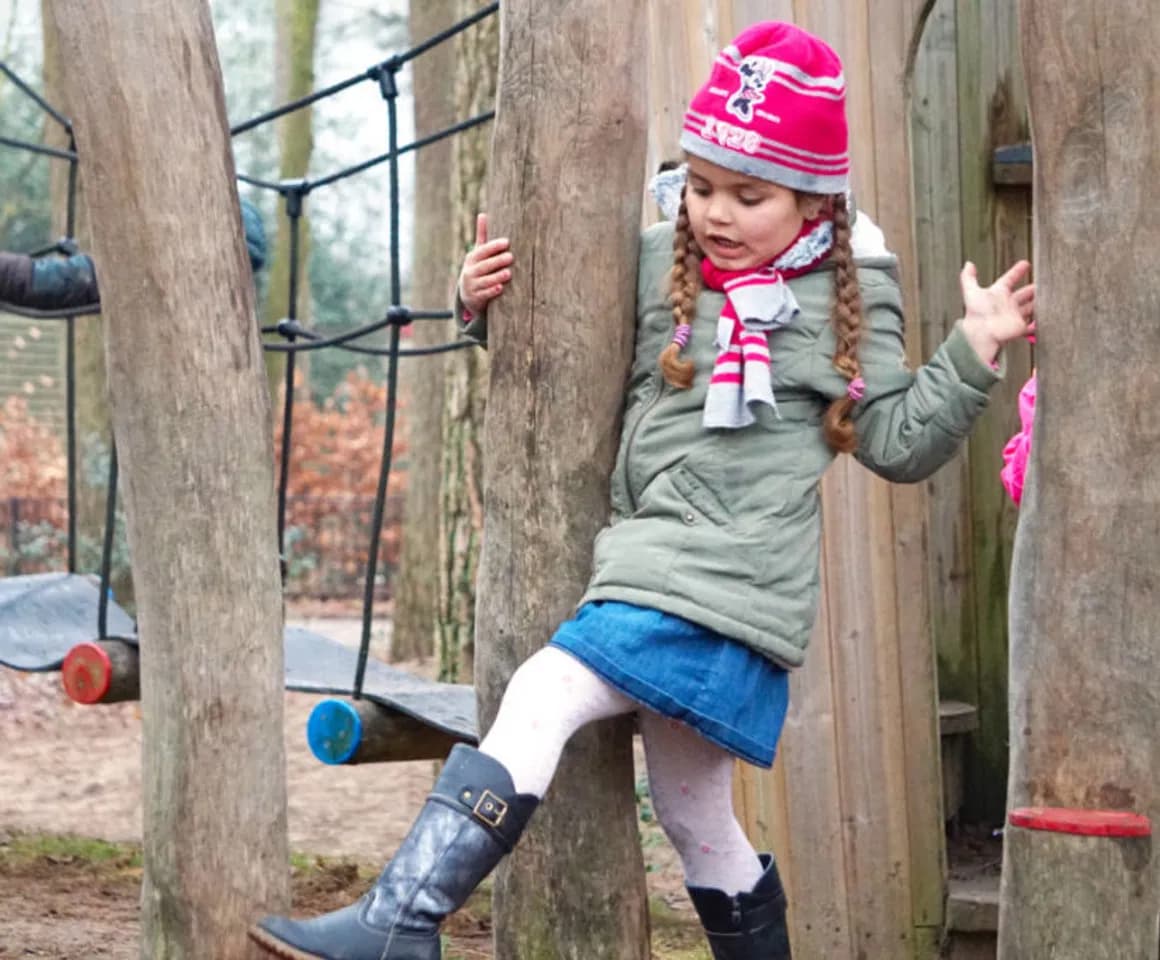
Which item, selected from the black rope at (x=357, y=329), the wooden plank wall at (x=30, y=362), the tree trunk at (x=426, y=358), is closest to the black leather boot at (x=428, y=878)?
the black rope at (x=357, y=329)

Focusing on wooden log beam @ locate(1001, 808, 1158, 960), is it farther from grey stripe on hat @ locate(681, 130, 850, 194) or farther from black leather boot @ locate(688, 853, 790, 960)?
grey stripe on hat @ locate(681, 130, 850, 194)

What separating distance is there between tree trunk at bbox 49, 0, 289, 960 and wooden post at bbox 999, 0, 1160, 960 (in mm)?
1317

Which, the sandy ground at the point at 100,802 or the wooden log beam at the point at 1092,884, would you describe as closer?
the wooden log beam at the point at 1092,884

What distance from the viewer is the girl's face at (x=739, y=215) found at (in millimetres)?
2980

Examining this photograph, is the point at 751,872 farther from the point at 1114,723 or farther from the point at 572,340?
the point at 572,340

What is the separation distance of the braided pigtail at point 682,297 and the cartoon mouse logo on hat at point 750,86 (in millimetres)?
212

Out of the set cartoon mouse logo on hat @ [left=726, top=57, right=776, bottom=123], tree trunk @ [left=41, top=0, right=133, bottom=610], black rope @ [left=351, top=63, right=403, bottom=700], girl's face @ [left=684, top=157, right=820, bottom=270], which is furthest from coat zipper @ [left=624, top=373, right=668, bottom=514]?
tree trunk @ [left=41, top=0, right=133, bottom=610]

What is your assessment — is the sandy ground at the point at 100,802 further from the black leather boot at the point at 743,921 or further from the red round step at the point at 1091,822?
the red round step at the point at 1091,822

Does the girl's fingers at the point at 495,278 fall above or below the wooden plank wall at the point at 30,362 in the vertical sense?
below

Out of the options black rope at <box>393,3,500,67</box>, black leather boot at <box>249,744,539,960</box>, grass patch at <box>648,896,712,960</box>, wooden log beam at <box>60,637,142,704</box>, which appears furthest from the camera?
grass patch at <box>648,896,712,960</box>

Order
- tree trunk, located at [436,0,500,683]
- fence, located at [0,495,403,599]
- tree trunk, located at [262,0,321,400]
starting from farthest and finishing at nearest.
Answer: fence, located at [0,495,403,599] → tree trunk, located at [262,0,321,400] → tree trunk, located at [436,0,500,683]

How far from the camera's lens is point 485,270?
3.12 metres

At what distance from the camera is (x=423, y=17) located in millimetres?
9617

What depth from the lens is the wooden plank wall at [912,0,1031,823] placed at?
510cm
